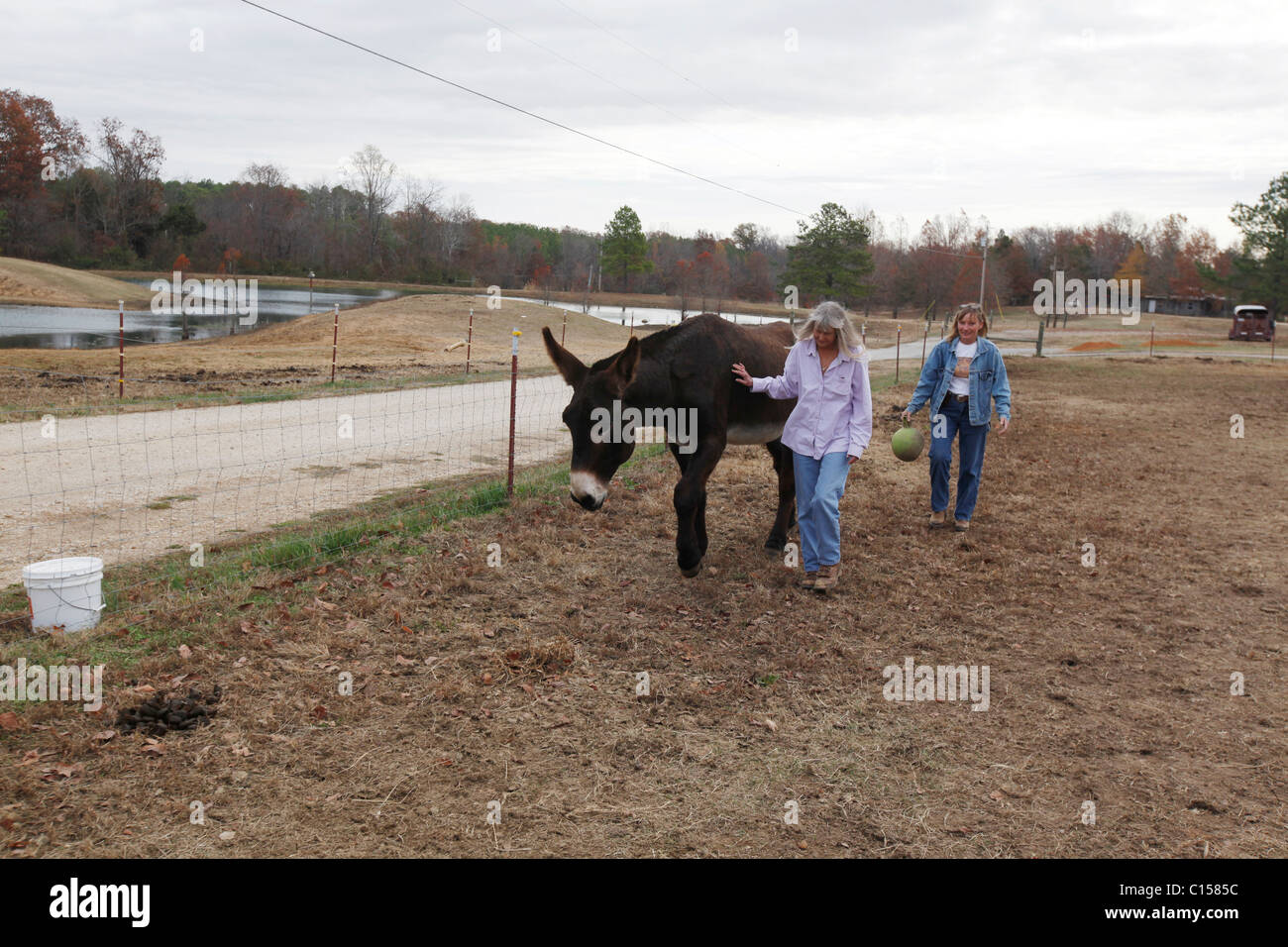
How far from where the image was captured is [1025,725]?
4465mm

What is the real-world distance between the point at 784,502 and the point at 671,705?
3192 millimetres

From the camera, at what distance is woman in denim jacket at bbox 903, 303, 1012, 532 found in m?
7.98

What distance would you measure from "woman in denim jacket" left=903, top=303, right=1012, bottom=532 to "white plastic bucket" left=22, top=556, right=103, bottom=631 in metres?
6.45

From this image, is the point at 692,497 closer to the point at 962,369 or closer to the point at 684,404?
the point at 684,404

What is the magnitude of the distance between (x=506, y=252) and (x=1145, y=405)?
304ft

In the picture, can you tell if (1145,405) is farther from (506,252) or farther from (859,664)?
(506,252)

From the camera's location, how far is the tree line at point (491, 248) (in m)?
66.9

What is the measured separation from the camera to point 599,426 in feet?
19.4

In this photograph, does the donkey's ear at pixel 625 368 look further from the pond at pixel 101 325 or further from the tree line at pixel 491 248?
the tree line at pixel 491 248

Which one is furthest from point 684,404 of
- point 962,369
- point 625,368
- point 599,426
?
point 962,369

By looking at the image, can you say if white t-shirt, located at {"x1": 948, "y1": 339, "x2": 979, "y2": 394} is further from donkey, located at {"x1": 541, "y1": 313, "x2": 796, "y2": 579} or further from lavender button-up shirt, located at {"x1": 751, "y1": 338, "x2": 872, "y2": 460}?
lavender button-up shirt, located at {"x1": 751, "y1": 338, "x2": 872, "y2": 460}

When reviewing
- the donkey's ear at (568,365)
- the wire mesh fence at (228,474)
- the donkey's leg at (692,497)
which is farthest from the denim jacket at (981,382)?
the wire mesh fence at (228,474)
